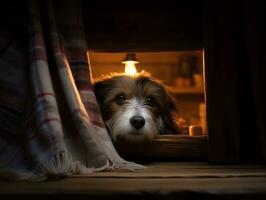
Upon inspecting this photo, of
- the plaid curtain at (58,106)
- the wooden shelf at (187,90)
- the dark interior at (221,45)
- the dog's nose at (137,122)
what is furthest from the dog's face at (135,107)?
the wooden shelf at (187,90)

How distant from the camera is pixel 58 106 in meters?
1.69

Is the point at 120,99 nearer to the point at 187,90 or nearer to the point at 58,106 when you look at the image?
the point at 58,106

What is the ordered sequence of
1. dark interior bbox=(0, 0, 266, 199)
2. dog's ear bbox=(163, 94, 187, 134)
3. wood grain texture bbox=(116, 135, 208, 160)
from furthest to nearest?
dog's ear bbox=(163, 94, 187, 134)
wood grain texture bbox=(116, 135, 208, 160)
dark interior bbox=(0, 0, 266, 199)

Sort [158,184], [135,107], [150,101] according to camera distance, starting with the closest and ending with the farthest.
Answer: [158,184] < [135,107] < [150,101]

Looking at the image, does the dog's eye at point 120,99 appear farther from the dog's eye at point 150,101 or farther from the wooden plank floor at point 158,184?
the wooden plank floor at point 158,184

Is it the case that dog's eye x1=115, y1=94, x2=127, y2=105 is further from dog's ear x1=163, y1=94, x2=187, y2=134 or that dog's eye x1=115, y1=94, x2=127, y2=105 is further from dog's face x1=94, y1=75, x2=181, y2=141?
dog's ear x1=163, y1=94, x2=187, y2=134

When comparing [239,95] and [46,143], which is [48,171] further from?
[239,95]

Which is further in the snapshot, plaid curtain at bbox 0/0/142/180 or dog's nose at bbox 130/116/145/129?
dog's nose at bbox 130/116/145/129

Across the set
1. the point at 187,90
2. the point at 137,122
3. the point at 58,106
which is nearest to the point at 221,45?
the point at 137,122

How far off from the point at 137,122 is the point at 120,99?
0.86ft

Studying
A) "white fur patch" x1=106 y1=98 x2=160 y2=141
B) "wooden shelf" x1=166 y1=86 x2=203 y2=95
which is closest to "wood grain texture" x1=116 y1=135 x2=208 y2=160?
"white fur patch" x1=106 y1=98 x2=160 y2=141

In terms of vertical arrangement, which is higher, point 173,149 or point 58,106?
point 58,106

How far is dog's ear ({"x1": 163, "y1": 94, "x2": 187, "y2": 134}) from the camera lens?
2.19m

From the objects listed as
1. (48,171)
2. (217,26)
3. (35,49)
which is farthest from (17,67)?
(217,26)
